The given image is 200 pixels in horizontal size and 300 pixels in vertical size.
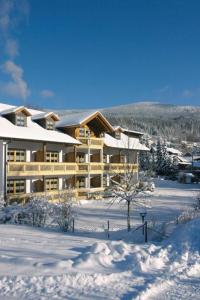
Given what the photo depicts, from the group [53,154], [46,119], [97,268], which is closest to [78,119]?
[46,119]

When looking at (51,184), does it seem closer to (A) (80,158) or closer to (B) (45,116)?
(A) (80,158)

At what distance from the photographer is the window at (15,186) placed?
29.6 m

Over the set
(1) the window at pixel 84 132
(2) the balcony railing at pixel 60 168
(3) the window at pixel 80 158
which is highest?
(1) the window at pixel 84 132

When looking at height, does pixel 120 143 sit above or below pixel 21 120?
below

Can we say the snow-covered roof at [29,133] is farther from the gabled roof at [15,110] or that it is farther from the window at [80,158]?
the window at [80,158]

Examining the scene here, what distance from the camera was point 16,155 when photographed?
30344mm

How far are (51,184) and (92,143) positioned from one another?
631 cm

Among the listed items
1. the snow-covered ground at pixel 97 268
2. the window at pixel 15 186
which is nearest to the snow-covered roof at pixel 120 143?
the window at pixel 15 186

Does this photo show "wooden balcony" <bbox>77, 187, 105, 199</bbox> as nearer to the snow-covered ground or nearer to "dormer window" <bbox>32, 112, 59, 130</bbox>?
"dormer window" <bbox>32, 112, 59, 130</bbox>

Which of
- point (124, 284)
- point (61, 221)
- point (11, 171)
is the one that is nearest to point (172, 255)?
point (124, 284)

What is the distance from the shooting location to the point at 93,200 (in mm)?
35938

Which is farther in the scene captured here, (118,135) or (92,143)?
(118,135)

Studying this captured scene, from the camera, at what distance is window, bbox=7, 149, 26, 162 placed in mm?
29711

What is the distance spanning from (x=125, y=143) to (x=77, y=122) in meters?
10.5
